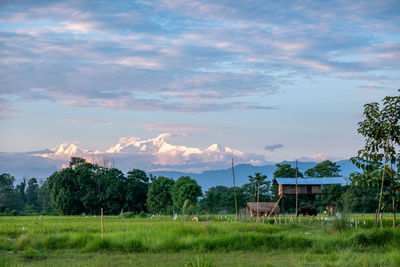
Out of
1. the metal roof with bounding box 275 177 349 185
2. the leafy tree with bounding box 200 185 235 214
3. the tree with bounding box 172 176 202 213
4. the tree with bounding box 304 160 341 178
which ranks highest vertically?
the tree with bounding box 304 160 341 178

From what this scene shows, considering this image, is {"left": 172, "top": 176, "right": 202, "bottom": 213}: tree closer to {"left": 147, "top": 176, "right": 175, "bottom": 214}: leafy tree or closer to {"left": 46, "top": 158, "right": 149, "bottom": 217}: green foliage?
{"left": 147, "top": 176, "right": 175, "bottom": 214}: leafy tree

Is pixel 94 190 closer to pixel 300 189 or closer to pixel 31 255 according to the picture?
pixel 300 189

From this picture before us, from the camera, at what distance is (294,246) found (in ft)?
52.3

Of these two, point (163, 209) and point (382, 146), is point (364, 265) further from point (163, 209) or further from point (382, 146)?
point (163, 209)

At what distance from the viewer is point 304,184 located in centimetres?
4616

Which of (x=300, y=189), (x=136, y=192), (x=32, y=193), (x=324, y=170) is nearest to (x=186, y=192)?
(x=300, y=189)

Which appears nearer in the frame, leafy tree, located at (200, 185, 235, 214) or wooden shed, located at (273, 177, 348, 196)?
wooden shed, located at (273, 177, 348, 196)

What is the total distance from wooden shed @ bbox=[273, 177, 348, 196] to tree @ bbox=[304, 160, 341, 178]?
42.4ft

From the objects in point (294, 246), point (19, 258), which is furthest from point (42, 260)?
point (294, 246)

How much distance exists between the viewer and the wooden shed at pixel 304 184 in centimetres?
4559

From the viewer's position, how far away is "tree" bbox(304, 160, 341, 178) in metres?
60.8

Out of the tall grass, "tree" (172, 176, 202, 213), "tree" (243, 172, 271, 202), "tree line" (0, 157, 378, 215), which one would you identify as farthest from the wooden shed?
the tall grass

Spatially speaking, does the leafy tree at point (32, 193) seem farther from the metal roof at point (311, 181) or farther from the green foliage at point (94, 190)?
the metal roof at point (311, 181)

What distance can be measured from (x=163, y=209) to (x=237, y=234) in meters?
40.0
